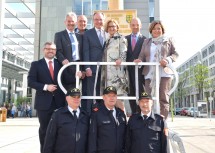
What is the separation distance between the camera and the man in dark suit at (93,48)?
3869mm

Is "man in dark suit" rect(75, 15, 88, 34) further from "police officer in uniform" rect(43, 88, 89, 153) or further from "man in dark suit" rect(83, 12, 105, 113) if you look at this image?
"police officer in uniform" rect(43, 88, 89, 153)

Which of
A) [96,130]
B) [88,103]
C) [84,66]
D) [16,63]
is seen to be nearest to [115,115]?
[96,130]

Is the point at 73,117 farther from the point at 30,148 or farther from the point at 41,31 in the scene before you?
the point at 41,31

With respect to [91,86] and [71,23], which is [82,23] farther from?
[91,86]

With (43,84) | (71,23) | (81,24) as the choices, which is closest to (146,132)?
(43,84)

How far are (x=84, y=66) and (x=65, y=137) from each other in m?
1.12

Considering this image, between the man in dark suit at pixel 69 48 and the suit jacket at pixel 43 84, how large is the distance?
14cm

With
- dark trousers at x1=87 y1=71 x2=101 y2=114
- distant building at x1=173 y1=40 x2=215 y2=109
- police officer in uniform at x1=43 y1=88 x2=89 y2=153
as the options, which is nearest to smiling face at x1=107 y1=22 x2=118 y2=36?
dark trousers at x1=87 y1=71 x2=101 y2=114

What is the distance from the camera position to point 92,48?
4.00 metres

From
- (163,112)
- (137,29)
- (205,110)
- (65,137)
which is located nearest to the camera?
(65,137)

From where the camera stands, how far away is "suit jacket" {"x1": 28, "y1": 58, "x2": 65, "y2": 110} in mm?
3920

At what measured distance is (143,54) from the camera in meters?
3.93

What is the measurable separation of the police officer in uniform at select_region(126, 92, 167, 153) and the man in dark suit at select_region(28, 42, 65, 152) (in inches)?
46.5

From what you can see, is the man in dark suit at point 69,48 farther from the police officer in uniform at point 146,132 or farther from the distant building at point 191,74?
the distant building at point 191,74
